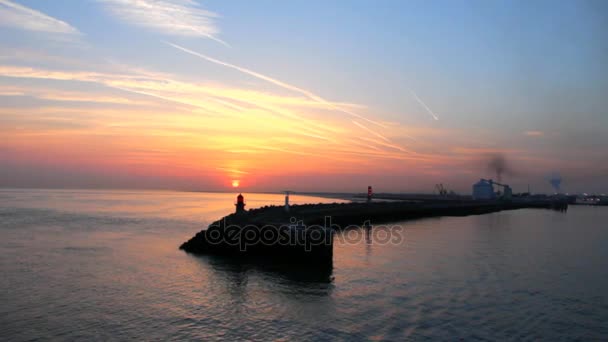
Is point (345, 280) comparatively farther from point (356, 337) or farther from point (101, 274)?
point (101, 274)

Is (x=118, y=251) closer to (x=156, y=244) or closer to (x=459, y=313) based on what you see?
(x=156, y=244)

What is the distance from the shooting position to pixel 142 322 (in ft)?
42.3

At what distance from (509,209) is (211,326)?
108 meters

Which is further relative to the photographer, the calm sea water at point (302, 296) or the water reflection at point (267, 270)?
the water reflection at point (267, 270)

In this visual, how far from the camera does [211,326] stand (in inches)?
496

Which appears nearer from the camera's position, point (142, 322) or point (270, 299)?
point (142, 322)

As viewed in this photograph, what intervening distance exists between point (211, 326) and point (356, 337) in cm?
414

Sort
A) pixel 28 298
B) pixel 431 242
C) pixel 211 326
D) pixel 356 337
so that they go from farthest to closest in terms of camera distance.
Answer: pixel 431 242
pixel 28 298
pixel 211 326
pixel 356 337

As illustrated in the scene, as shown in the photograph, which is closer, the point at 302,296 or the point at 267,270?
the point at 302,296

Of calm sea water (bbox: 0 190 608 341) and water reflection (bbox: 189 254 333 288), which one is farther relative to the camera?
water reflection (bbox: 189 254 333 288)

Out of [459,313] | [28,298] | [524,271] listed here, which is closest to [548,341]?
[459,313]

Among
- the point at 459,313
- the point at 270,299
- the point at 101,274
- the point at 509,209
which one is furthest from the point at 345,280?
the point at 509,209

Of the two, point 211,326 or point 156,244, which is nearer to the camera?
point 211,326

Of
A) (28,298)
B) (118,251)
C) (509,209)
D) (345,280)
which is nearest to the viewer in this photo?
(28,298)
